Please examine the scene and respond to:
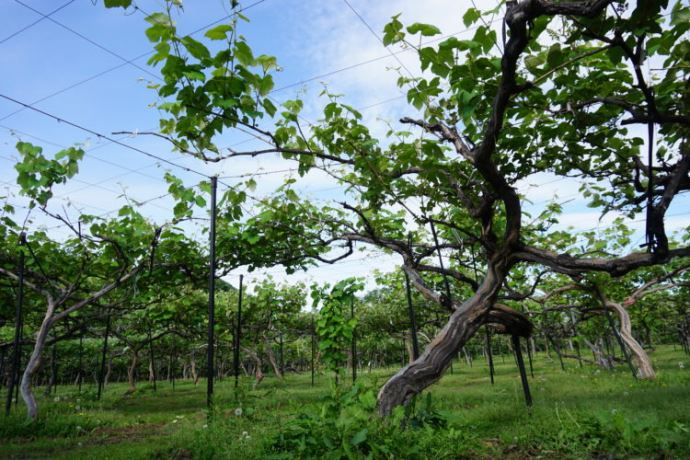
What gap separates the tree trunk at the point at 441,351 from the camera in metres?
4.89

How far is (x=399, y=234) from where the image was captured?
24.9ft

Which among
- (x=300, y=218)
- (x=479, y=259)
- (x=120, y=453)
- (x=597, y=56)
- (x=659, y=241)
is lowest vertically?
(x=120, y=453)

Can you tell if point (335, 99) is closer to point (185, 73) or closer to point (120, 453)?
point (185, 73)

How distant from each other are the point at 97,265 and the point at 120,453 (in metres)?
5.05

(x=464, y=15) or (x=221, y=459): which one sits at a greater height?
(x=464, y=15)

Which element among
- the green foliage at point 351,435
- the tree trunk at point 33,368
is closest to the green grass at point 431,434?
the green foliage at point 351,435

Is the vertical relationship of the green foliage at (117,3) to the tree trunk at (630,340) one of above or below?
above

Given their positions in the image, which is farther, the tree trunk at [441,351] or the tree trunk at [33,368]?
the tree trunk at [33,368]

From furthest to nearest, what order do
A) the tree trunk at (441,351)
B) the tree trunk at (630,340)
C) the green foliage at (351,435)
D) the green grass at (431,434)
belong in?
the tree trunk at (630,340)
the tree trunk at (441,351)
the green grass at (431,434)
the green foliage at (351,435)

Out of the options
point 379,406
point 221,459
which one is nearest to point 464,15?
point 379,406

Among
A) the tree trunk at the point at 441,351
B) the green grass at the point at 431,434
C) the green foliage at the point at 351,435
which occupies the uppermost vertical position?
the tree trunk at the point at 441,351

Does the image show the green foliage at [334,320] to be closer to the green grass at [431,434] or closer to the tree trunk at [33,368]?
the green grass at [431,434]

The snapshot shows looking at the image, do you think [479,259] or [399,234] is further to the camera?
[479,259]

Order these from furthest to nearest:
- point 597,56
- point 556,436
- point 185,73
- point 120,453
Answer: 1. point 120,453
2. point 556,436
3. point 597,56
4. point 185,73
